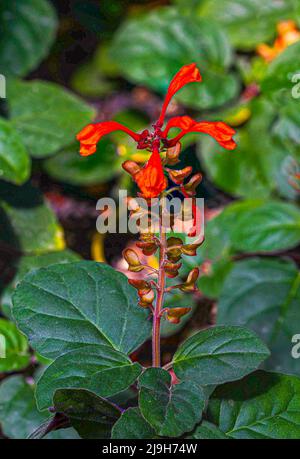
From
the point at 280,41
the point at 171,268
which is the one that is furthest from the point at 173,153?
the point at 280,41

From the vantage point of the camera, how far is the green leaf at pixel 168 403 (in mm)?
795

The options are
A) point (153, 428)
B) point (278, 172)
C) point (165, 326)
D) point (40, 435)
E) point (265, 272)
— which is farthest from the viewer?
point (278, 172)

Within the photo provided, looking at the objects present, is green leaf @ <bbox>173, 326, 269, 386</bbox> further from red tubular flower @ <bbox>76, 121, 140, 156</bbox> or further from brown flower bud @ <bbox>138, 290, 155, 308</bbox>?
red tubular flower @ <bbox>76, 121, 140, 156</bbox>

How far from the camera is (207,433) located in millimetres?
848

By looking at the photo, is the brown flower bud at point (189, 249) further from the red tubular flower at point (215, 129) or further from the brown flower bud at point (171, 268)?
the red tubular flower at point (215, 129)

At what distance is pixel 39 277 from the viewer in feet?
3.20

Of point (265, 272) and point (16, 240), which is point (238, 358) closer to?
point (265, 272)

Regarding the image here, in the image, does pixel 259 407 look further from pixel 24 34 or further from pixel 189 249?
pixel 24 34

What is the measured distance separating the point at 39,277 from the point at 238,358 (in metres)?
0.30

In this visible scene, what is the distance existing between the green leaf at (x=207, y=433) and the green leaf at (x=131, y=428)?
0.05m

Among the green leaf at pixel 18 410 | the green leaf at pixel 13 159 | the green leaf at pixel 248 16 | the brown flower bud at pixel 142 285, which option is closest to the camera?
the brown flower bud at pixel 142 285

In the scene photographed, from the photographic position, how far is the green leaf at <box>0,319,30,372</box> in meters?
1.21

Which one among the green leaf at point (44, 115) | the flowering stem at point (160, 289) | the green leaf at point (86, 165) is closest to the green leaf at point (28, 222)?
the green leaf at point (44, 115)
